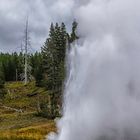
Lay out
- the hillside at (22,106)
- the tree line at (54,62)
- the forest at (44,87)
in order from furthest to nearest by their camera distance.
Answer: the tree line at (54,62), the forest at (44,87), the hillside at (22,106)

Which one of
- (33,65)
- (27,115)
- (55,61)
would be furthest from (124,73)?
(33,65)

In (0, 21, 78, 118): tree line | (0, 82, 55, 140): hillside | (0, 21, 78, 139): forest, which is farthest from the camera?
(0, 21, 78, 118): tree line

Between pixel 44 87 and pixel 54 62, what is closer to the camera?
pixel 54 62

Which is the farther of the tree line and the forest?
the tree line

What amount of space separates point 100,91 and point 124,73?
1.52 m

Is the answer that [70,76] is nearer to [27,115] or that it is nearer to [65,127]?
[65,127]

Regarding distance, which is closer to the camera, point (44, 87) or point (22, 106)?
point (22, 106)

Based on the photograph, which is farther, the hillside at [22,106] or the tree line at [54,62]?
the tree line at [54,62]

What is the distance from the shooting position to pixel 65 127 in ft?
85.8

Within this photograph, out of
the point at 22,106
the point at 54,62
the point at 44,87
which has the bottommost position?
the point at 22,106

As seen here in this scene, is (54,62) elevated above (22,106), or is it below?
above

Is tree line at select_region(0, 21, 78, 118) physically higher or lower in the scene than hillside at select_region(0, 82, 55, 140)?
higher

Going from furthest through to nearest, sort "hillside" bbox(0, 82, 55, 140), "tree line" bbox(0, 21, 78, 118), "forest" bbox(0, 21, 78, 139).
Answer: "tree line" bbox(0, 21, 78, 118)
"forest" bbox(0, 21, 78, 139)
"hillside" bbox(0, 82, 55, 140)

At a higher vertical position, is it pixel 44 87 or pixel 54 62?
pixel 54 62
